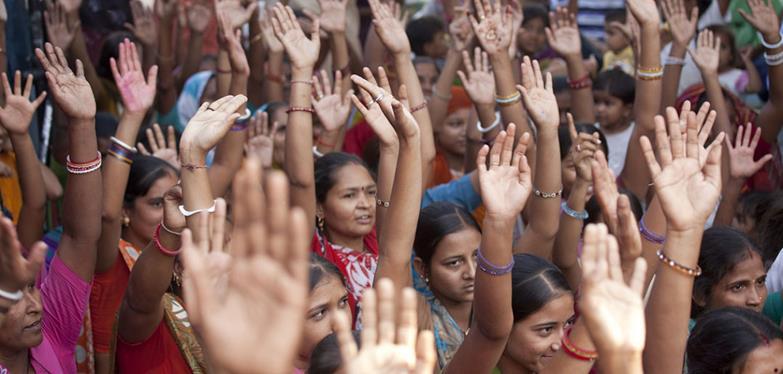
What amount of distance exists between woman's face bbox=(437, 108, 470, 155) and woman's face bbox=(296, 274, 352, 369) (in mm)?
2563

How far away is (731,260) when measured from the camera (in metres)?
3.49

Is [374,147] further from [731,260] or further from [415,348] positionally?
[415,348]

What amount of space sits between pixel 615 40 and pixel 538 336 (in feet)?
14.8

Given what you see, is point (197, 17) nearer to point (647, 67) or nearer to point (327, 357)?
point (647, 67)

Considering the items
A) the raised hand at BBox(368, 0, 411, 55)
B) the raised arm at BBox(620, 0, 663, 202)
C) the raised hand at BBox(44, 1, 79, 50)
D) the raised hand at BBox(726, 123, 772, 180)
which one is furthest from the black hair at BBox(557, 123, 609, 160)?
the raised hand at BBox(44, 1, 79, 50)

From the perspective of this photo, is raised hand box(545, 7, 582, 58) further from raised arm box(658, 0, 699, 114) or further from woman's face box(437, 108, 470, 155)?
woman's face box(437, 108, 470, 155)

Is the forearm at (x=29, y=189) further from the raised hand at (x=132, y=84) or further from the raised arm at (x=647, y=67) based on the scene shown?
the raised arm at (x=647, y=67)

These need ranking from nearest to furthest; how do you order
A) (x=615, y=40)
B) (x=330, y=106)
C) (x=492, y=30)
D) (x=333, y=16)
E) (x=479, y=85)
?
(x=330, y=106), (x=492, y=30), (x=479, y=85), (x=333, y=16), (x=615, y=40)

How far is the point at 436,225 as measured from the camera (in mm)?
3604

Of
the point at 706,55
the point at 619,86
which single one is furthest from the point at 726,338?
the point at 619,86

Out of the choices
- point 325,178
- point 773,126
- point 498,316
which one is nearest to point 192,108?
point 325,178

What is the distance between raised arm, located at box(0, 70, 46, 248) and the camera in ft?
11.2

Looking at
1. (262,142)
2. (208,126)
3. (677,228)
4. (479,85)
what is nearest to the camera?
(677,228)

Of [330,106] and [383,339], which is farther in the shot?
[330,106]
